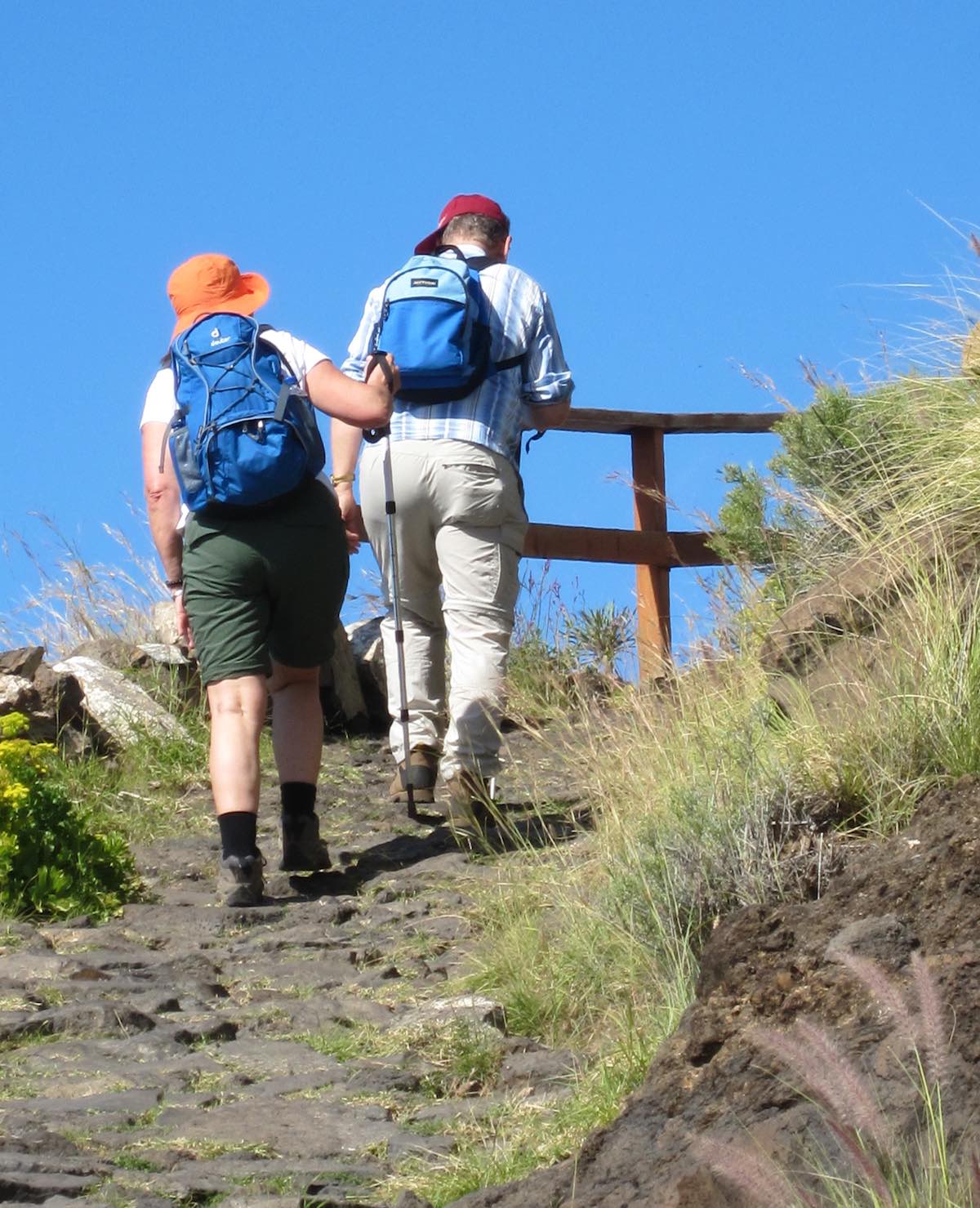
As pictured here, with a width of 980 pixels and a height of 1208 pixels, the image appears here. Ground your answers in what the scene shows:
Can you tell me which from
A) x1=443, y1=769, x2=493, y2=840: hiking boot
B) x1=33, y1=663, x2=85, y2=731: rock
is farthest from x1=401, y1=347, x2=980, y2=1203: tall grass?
x1=33, y1=663, x2=85, y2=731: rock

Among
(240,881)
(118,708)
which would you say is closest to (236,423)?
(240,881)

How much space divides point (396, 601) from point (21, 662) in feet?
7.00

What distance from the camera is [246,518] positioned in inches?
237

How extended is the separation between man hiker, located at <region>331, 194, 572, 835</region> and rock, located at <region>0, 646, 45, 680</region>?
2.05 m

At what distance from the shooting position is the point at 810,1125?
2.72 meters

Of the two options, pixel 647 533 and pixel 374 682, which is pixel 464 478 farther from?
pixel 647 533

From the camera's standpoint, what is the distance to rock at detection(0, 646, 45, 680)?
8195mm

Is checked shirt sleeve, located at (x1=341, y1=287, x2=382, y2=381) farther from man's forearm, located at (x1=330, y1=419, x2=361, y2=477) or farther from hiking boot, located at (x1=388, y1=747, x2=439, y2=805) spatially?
hiking boot, located at (x1=388, y1=747, x2=439, y2=805)

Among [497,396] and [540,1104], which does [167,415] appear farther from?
[540,1104]

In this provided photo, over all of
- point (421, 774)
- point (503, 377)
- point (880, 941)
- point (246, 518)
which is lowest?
point (880, 941)

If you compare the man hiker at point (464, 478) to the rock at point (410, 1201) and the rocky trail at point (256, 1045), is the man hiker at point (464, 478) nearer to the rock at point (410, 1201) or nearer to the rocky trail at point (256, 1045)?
the rocky trail at point (256, 1045)

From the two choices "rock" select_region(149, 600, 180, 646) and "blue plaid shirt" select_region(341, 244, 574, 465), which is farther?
"rock" select_region(149, 600, 180, 646)

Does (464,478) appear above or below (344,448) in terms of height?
below

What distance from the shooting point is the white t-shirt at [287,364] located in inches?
241
